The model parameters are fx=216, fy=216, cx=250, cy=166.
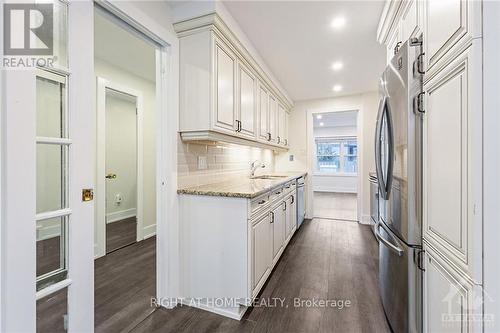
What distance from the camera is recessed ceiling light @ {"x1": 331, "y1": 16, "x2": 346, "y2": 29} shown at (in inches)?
78.2

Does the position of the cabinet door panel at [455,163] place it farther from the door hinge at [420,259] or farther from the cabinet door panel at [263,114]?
the cabinet door panel at [263,114]

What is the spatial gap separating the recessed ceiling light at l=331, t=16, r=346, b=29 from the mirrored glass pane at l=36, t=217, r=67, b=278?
2.56m

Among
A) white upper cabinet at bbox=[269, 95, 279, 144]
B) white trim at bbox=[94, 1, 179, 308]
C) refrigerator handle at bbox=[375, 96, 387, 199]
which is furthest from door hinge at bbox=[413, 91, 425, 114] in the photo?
white upper cabinet at bbox=[269, 95, 279, 144]

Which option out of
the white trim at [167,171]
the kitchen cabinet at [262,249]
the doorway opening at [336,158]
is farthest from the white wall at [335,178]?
the white trim at [167,171]

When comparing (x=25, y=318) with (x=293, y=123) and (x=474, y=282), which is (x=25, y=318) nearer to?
(x=474, y=282)

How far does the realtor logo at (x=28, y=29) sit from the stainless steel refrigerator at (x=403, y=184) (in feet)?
6.26

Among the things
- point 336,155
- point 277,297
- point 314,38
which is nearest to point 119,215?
point 277,297

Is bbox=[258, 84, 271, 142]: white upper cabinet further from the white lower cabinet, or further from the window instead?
the window

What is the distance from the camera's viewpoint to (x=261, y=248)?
188 cm

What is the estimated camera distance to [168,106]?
1805 mm

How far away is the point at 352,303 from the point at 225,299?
3.48 ft

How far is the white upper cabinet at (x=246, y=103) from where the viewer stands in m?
2.30

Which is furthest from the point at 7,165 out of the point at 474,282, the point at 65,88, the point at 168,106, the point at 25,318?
the point at 474,282

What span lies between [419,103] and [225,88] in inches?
57.4
